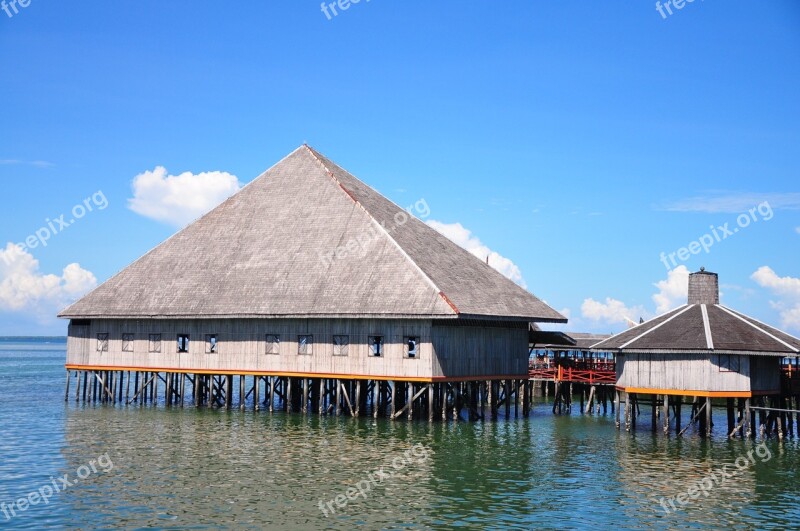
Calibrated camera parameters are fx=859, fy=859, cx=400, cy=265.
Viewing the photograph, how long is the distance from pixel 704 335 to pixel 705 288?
4416mm

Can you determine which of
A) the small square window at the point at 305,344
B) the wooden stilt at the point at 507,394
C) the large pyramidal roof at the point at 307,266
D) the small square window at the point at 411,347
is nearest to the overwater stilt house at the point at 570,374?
the wooden stilt at the point at 507,394

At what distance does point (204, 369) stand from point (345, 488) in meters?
21.8

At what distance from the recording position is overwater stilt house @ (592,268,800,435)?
35.2 meters

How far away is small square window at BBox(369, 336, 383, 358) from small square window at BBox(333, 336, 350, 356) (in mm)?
1317

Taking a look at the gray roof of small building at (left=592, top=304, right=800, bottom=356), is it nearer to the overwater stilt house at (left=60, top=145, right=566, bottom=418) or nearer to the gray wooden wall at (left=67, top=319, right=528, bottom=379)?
the gray wooden wall at (left=67, top=319, right=528, bottom=379)

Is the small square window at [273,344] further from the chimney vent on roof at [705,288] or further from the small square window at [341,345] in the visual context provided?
the chimney vent on roof at [705,288]

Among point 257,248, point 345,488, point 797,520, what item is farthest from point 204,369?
point 797,520

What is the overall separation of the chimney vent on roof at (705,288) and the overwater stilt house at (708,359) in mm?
66

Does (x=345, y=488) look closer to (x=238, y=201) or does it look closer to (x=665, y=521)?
(x=665, y=521)

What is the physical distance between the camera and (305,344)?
139ft

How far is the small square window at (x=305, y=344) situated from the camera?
139 ft

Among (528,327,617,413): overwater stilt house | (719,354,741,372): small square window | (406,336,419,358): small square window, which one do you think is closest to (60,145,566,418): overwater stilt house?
(406,336,419,358): small square window

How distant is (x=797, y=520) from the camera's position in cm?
2264

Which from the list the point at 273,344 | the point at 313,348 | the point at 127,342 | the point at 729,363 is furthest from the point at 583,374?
the point at 127,342
